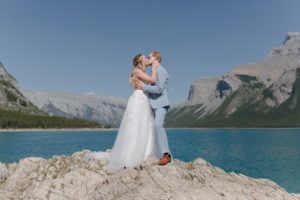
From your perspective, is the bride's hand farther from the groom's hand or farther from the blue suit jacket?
the blue suit jacket

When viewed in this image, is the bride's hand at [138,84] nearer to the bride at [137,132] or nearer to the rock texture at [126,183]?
the bride at [137,132]

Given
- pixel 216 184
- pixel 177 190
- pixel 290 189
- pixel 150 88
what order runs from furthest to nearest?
1. pixel 290 189
2. pixel 150 88
3. pixel 216 184
4. pixel 177 190

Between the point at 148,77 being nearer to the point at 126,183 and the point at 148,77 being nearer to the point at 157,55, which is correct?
the point at 157,55

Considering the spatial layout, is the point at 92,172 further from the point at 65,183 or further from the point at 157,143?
the point at 157,143

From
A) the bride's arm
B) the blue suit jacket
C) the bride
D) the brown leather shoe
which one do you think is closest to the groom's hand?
the bride

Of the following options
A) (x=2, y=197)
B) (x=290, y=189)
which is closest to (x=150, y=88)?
(x=2, y=197)

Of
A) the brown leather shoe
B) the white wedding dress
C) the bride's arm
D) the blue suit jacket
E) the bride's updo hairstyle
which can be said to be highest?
the bride's updo hairstyle

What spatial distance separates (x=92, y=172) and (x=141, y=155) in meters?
2.86

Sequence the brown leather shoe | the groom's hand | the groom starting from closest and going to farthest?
the brown leather shoe → the groom → the groom's hand

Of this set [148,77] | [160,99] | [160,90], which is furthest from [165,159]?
[148,77]

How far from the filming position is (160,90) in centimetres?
1909

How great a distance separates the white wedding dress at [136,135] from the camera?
781 inches

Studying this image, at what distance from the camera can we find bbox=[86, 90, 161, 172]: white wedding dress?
1984 cm

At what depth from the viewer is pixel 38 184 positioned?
2098cm
